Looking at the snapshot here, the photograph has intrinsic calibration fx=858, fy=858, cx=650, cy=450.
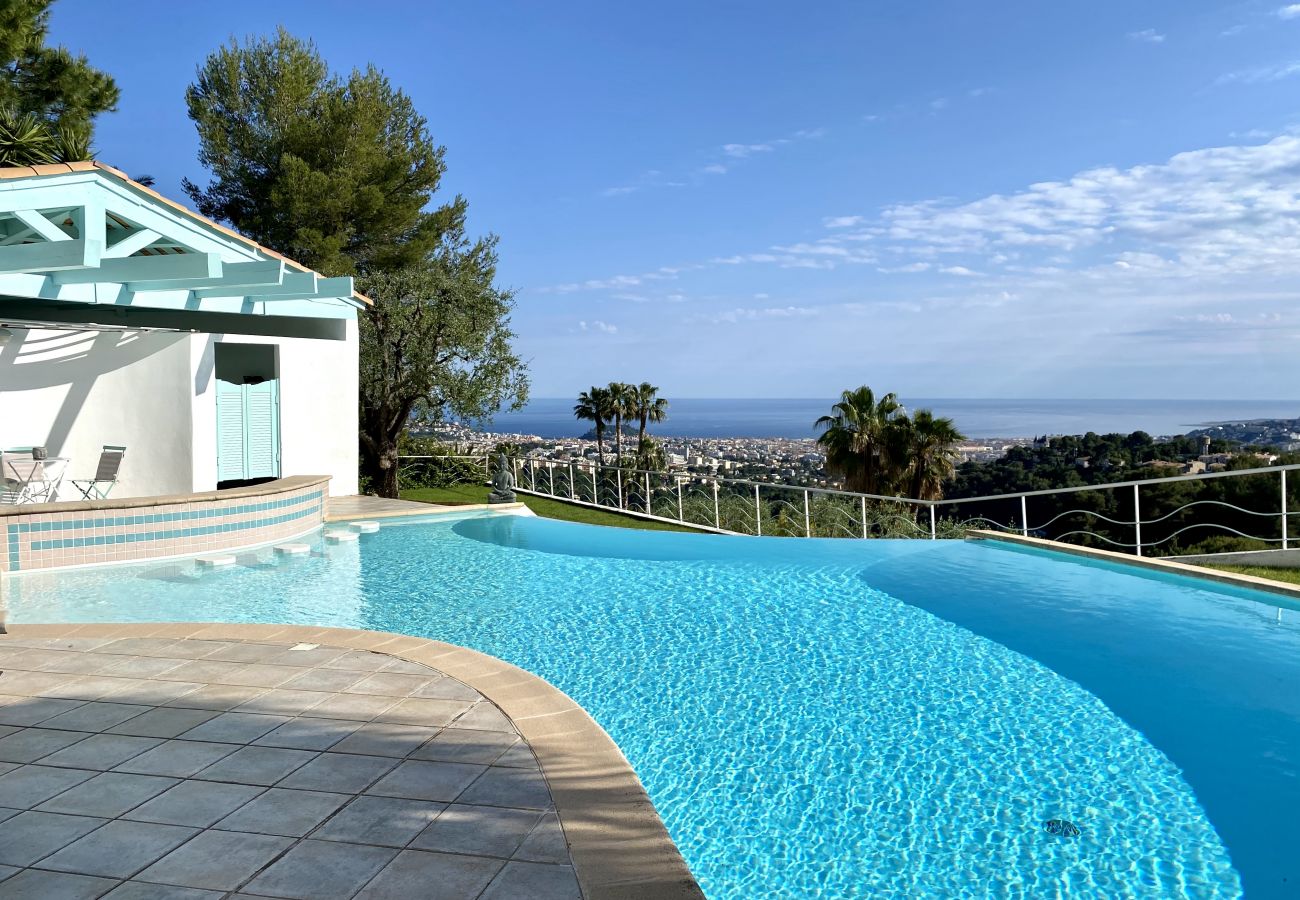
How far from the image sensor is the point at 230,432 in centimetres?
1416

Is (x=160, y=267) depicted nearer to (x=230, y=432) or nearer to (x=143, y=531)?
(x=143, y=531)

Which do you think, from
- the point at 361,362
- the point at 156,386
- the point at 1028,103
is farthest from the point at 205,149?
the point at 1028,103

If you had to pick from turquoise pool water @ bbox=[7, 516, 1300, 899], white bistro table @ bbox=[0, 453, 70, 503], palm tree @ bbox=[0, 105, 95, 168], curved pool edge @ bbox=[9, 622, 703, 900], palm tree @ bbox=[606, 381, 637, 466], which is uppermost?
palm tree @ bbox=[0, 105, 95, 168]

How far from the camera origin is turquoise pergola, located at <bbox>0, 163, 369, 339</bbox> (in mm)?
8250

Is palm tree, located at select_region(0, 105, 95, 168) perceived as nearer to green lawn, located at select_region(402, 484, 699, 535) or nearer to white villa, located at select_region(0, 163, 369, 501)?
white villa, located at select_region(0, 163, 369, 501)

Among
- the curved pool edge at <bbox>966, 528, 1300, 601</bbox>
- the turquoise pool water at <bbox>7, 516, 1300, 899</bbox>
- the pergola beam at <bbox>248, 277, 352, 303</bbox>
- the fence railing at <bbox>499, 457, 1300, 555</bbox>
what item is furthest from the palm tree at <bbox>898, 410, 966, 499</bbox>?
the pergola beam at <bbox>248, 277, 352, 303</bbox>

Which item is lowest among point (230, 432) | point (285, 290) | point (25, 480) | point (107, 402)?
point (25, 480)

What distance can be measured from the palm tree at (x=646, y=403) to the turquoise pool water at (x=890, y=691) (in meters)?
32.3

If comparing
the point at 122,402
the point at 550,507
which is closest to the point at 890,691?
the point at 122,402

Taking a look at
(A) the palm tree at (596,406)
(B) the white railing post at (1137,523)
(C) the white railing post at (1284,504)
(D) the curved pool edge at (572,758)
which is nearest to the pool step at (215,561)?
(D) the curved pool edge at (572,758)

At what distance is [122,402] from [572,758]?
1165 centimetres

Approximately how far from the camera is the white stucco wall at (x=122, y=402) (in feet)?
39.1

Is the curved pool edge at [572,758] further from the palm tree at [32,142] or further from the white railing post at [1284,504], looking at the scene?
the palm tree at [32,142]

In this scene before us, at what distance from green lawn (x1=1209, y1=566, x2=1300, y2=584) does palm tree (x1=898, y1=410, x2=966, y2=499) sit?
53.9 feet
